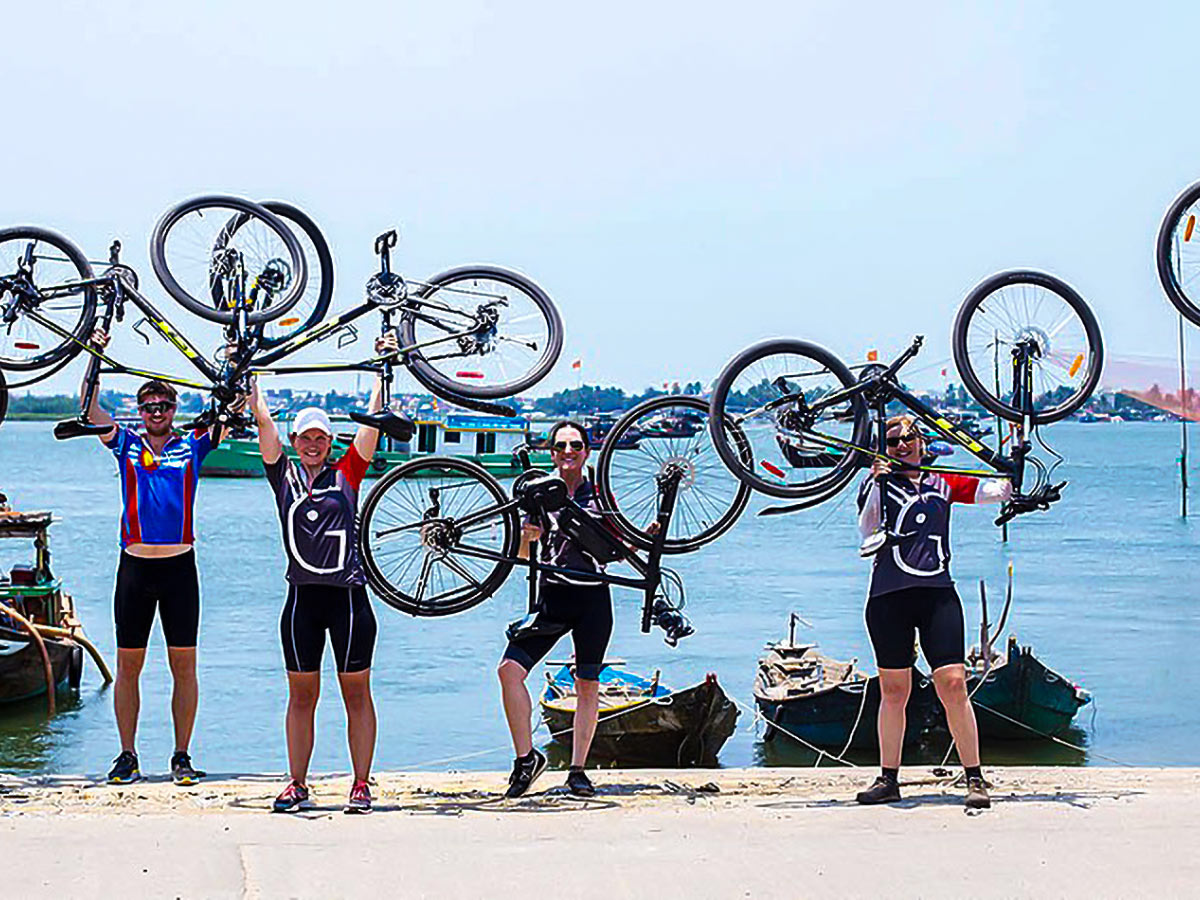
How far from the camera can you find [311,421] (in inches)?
321

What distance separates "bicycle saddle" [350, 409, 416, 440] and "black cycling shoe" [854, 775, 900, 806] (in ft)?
9.93

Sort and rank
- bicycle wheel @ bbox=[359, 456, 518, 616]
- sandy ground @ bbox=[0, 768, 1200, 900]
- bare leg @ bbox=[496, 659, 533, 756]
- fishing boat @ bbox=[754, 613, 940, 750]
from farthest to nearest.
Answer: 1. fishing boat @ bbox=[754, 613, 940, 750]
2. bicycle wheel @ bbox=[359, 456, 518, 616]
3. bare leg @ bbox=[496, 659, 533, 756]
4. sandy ground @ bbox=[0, 768, 1200, 900]

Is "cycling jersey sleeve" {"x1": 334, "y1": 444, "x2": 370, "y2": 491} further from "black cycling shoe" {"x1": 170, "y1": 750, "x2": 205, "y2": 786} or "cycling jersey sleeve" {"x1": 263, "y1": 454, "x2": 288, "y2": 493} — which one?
"black cycling shoe" {"x1": 170, "y1": 750, "x2": 205, "y2": 786}

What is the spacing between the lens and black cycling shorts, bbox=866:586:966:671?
26.9 ft

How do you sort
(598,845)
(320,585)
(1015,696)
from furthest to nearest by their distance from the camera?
(1015,696) < (320,585) < (598,845)

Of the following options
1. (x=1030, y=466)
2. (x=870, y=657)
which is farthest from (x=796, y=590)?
(x=1030, y=466)

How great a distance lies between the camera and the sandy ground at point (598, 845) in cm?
639

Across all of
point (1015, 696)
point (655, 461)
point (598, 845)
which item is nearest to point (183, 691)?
point (655, 461)

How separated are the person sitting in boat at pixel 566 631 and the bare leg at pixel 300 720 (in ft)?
3.46

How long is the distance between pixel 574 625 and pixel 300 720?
155 centimetres

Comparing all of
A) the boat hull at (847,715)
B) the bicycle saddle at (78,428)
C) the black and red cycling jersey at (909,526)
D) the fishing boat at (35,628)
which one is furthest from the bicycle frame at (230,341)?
the boat hull at (847,715)

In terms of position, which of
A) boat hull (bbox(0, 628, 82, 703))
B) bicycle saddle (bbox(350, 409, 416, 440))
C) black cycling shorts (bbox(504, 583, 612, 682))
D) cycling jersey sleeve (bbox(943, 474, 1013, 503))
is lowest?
boat hull (bbox(0, 628, 82, 703))

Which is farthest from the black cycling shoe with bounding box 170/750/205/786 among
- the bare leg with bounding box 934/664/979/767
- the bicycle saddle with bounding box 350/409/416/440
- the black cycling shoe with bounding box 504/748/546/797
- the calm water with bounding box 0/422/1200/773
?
the calm water with bounding box 0/422/1200/773

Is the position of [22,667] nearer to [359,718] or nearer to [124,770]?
[124,770]
